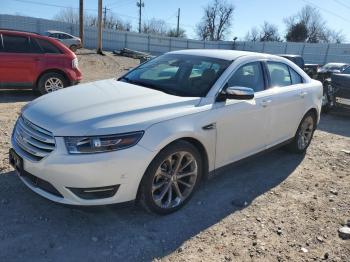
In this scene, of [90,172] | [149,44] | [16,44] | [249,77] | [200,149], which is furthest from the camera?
[149,44]

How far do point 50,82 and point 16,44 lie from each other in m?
1.17

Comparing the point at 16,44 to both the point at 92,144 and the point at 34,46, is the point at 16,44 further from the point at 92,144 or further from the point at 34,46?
the point at 92,144

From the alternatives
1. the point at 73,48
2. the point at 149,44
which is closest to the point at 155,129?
the point at 73,48

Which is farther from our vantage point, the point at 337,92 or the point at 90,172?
the point at 337,92

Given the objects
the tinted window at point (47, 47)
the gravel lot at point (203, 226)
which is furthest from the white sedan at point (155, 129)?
the tinted window at point (47, 47)

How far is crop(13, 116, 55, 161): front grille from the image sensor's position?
10.5 feet

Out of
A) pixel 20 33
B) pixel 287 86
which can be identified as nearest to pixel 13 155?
pixel 287 86

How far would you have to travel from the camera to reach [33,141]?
337cm

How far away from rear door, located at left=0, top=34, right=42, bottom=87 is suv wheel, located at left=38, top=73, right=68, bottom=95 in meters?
0.21

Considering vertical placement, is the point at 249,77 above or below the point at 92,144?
above

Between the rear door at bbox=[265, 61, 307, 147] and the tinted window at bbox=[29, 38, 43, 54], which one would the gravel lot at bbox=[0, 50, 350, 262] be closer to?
the rear door at bbox=[265, 61, 307, 147]

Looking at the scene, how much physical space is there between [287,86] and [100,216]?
10.6 ft

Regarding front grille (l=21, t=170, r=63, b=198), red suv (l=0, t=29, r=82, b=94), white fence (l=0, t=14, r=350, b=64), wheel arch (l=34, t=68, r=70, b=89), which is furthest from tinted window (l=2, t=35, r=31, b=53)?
white fence (l=0, t=14, r=350, b=64)

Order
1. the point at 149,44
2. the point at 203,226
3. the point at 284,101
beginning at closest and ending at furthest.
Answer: the point at 203,226 → the point at 284,101 → the point at 149,44
